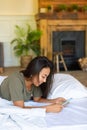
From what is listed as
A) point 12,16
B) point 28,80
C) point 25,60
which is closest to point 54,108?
point 28,80

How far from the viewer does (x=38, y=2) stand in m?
5.73

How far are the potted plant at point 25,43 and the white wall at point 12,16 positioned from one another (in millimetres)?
147

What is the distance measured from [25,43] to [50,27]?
2.21 ft

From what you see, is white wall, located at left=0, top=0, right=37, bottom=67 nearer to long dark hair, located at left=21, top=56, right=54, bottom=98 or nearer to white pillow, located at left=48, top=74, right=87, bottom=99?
white pillow, located at left=48, top=74, right=87, bottom=99

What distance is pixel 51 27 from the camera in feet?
18.4

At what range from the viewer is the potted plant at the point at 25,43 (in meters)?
5.63

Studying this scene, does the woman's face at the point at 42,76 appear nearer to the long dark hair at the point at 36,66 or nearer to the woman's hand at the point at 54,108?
the long dark hair at the point at 36,66

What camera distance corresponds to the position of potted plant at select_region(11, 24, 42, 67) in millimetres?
5629

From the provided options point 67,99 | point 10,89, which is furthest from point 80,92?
point 10,89

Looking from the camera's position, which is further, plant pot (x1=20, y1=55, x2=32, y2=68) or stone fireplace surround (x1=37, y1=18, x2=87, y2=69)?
plant pot (x1=20, y1=55, x2=32, y2=68)

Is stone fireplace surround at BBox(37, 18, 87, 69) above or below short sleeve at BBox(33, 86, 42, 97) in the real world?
above

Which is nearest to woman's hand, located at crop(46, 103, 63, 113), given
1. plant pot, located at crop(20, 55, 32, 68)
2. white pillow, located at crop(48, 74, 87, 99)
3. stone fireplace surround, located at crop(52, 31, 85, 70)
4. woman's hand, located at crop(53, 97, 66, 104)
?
woman's hand, located at crop(53, 97, 66, 104)

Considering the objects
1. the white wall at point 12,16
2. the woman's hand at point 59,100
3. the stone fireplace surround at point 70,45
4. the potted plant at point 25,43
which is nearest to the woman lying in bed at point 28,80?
the woman's hand at point 59,100

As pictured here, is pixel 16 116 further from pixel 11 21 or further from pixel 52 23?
pixel 11 21
